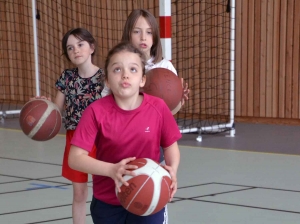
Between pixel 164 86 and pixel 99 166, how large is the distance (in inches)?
42.9

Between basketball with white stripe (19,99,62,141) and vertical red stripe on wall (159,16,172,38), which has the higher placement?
vertical red stripe on wall (159,16,172,38)

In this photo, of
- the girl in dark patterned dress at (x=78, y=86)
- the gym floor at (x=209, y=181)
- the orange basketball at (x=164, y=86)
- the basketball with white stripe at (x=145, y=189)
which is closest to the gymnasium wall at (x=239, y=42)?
the gym floor at (x=209, y=181)

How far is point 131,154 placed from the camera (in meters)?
2.43

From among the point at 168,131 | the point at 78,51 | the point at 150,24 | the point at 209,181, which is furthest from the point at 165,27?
the point at 168,131

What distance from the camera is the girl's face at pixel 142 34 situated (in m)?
3.19

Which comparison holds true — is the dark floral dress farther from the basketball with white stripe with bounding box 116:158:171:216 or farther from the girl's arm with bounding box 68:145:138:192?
the basketball with white stripe with bounding box 116:158:171:216

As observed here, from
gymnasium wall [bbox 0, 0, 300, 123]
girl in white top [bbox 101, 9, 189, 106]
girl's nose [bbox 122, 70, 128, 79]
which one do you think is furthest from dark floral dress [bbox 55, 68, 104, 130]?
gymnasium wall [bbox 0, 0, 300, 123]

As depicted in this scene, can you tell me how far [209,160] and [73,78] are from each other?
8.80 ft

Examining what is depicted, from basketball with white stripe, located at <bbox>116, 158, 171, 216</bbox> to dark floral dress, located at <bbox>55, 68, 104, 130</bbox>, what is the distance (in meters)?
1.24

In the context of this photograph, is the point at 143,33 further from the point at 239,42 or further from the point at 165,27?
the point at 239,42

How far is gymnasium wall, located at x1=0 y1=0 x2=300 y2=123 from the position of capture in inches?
317

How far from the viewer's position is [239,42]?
27.7 ft

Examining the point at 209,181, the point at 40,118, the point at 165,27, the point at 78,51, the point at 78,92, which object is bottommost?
the point at 209,181

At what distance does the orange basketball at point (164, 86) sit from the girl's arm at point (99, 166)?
960 mm
